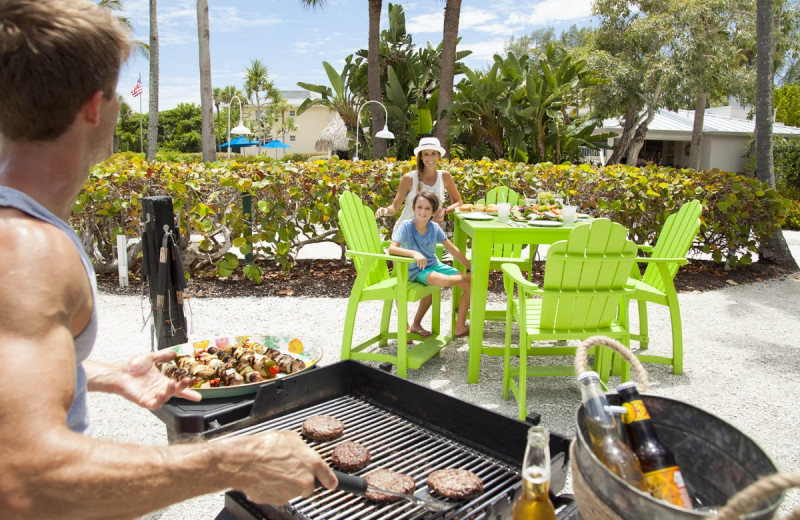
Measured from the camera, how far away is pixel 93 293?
3.86 feet

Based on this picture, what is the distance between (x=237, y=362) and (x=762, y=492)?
2357 mm

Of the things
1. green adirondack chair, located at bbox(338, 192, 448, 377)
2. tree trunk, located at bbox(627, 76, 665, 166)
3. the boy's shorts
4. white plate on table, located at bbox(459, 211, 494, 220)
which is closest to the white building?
tree trunk, located at bbox(627, 76, 665, 166)

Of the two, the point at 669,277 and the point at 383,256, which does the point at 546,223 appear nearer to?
→ the point at 669,277

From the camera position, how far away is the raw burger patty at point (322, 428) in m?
2.35

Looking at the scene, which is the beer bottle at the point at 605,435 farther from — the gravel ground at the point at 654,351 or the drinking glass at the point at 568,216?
the drinking glass at the point at 568,216

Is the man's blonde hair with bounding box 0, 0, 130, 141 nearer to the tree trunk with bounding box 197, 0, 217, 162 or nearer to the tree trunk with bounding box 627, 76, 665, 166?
the tree trunk with bounding box 197, 0, 217, 162

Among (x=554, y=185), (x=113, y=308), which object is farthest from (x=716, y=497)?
(x=554, y=185)

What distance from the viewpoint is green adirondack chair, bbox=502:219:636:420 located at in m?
3.71

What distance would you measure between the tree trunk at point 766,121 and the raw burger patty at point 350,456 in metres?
8.43

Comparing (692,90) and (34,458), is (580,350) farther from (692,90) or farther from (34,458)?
(692,90)

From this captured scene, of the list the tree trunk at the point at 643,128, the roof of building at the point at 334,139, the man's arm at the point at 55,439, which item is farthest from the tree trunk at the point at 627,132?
the man's arm at the point at 55,439

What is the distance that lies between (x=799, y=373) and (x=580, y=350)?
14.6ft

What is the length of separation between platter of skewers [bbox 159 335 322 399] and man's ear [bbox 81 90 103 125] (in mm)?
1542

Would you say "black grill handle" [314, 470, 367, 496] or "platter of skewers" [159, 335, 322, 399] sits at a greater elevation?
"black grill handle" [314, 470, 367, 496]
